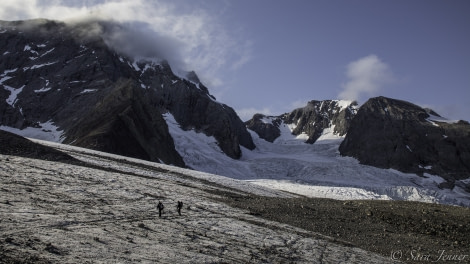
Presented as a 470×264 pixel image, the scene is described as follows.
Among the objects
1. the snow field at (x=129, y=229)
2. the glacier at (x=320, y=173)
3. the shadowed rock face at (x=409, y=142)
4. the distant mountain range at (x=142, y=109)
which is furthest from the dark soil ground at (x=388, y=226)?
the shadowed rock face at (x=409, y=142)

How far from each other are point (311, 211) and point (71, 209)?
643 inches

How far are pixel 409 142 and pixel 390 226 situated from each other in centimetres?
15458

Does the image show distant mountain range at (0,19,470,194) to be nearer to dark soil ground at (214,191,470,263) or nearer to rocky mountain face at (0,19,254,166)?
rocky mountain face at (0,19,254,166)

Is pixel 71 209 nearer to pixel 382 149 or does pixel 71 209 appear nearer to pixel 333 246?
pixel 333 246

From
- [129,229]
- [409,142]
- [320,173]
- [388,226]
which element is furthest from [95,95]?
[129,229]

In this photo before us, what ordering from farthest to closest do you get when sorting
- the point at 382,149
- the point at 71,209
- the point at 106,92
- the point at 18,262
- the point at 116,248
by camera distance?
1. the point at 382,149
2. the point at 106,92
3. the point at 71,209
4. the point at 116,248
5. the point at 18,262

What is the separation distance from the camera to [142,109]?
11100 cm

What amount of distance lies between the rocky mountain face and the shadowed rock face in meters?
47.4

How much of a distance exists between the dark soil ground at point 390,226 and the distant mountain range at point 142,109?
236 feet

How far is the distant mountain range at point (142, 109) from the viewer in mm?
114375

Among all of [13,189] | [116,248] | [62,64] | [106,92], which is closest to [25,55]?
[62,64]

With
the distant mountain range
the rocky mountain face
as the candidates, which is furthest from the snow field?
the distant mountain range

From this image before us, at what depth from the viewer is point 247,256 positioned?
16469mm

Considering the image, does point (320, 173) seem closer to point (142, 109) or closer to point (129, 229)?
point (142, 109)
